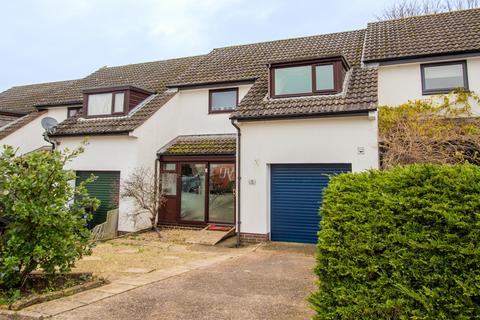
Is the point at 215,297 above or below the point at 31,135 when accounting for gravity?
below

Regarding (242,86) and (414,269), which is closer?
(414,269)

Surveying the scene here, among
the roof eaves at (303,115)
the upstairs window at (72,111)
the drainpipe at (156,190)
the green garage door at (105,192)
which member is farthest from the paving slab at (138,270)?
the upstairs window at (72,111)

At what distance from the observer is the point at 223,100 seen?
1516cm

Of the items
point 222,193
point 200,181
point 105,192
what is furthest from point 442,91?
point 105,192

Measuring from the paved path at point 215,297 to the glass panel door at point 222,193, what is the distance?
193 inches

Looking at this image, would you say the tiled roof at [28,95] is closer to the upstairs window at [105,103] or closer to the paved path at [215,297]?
the upstairs window at [105,103]

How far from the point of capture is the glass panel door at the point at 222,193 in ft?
43.9

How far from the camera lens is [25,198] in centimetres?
596

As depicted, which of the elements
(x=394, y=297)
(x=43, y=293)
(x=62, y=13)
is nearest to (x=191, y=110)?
(x=62, y=13)

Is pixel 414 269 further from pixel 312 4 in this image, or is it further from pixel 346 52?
pixel 312 4

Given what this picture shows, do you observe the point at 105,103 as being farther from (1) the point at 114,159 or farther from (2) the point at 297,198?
(2) the point at 297,198

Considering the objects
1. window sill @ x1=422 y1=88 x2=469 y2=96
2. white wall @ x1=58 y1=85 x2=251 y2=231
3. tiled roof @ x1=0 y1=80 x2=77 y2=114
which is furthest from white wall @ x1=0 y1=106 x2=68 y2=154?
window sill @ x1=422 y1=88 x2=469 y2=96

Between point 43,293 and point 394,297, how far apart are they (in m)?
5.71

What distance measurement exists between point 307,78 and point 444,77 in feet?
17.2
